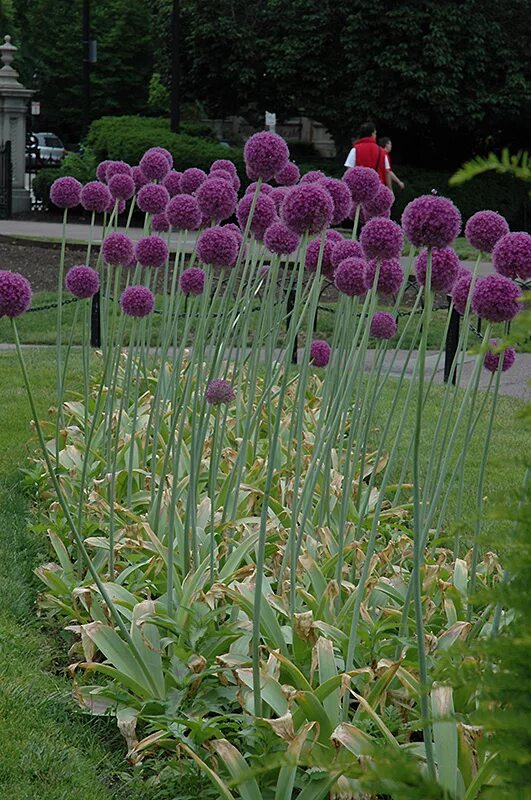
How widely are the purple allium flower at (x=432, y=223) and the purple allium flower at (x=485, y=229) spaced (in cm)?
74

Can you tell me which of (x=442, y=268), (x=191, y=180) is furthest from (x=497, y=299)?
(x=191, y=180)

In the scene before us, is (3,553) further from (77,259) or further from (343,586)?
(77,259)

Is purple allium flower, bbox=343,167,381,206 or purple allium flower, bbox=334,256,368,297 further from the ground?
purple allium flower, bbox=343,167,381,206

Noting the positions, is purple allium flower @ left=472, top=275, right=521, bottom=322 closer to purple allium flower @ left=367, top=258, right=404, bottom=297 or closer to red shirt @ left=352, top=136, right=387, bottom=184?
purple allium flower @ left=367, top=258, right=404, bottom=297

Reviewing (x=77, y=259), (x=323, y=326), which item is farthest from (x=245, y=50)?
(x=323, y=326)

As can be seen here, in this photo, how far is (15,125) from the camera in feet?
92.6

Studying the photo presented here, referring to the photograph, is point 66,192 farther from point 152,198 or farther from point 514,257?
point 514,257

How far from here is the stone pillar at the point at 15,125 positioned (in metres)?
27.7

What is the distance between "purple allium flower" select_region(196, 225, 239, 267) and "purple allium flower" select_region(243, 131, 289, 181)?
25 centimetres

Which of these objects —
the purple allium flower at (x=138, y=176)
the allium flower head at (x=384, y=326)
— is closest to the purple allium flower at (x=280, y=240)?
the allium flower head at (x=384, y=326)

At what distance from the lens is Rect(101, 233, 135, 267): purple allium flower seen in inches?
185

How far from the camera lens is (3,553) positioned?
4.81 m

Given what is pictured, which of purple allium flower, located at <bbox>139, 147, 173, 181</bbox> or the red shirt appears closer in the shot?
purple allium flower, located at <bbox>139, 147, 173, 181</bbox>

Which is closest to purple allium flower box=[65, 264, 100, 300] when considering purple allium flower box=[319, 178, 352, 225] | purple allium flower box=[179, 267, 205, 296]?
purple allium flower box=[179, 267, 205, 296]
